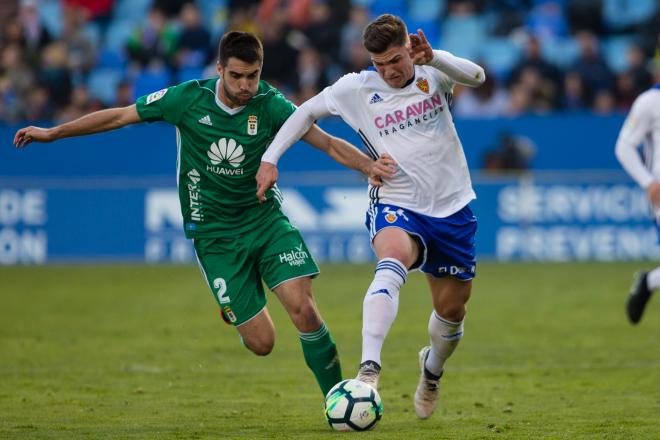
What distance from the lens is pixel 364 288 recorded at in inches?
677

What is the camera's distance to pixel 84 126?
8094 mm

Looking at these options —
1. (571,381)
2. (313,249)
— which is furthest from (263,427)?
(313,249)

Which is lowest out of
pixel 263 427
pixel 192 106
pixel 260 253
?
pixel 263 427

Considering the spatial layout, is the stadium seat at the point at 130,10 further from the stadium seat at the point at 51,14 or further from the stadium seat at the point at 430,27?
the stadium seat at the point at 430,27

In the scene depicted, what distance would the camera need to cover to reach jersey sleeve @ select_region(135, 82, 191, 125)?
823 cm

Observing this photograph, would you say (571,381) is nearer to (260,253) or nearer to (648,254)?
(260,253)

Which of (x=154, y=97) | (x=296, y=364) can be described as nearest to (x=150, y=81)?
(x=296, y=364)

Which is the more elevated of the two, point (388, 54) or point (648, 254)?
point (388, 54)

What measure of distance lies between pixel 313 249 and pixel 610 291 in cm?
557

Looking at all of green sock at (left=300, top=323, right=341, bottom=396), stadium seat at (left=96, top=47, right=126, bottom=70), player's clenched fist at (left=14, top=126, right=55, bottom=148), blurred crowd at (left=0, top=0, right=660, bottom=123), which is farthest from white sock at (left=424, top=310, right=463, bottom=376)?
stadium seat at (left=96, top=47, right=126, bottom=70)

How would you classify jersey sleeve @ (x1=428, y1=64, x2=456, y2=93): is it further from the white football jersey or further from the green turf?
the green turf

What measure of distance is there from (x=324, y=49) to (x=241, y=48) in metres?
15.2

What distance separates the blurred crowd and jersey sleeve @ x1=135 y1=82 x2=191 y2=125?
1301cm

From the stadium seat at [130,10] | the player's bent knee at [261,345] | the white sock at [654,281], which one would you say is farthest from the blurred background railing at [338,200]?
the player's bent knee at [261,345]
